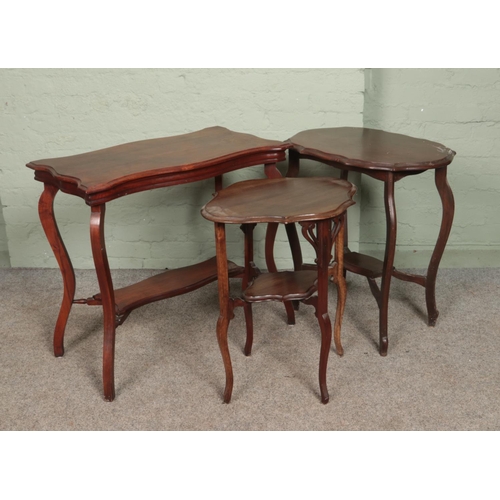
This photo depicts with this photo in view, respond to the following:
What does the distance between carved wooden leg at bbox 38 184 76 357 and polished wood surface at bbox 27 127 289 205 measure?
85 millimetres

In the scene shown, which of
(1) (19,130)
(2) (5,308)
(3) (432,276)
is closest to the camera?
(3) (432,276)

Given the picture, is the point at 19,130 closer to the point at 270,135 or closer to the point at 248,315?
the point at 270,135

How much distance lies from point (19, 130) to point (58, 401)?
1874 mm

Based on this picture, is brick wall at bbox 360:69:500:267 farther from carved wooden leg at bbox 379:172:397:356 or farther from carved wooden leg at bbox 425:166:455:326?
carved wooden leg at bbox 379:172:397:356

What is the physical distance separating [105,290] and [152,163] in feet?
1.95

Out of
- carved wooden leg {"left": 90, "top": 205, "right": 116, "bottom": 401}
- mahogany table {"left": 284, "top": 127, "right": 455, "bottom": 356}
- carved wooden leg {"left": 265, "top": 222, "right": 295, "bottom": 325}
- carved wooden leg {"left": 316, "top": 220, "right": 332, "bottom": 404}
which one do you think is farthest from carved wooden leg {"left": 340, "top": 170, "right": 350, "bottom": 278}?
carved wooden leg {"left": 90, "top": 205, "right": 116, "bottom": 401}

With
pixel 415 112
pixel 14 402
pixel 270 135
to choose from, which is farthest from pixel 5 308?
pixel 415 112

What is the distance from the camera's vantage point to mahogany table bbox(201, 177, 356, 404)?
8.96 ft

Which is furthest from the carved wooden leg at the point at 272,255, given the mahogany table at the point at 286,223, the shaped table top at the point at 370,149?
the shaped table top at the point at 370,149

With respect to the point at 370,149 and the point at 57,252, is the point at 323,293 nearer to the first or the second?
the point at 370,149

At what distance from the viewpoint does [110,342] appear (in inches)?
119

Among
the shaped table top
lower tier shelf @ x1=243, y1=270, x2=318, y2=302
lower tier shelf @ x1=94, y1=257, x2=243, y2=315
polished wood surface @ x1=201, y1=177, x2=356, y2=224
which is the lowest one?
lower tier shelf @ x1=94, y1=257, x2=243, y2=315

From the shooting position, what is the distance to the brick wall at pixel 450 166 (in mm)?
4004

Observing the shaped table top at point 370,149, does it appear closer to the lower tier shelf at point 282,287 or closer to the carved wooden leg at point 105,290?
the lower tier shelf at point 282,287
